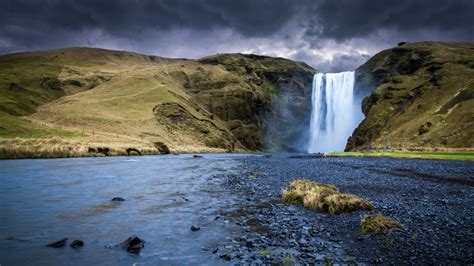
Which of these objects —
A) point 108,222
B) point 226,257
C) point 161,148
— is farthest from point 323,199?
point 161,148

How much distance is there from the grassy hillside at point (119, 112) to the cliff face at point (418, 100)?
2407 inches

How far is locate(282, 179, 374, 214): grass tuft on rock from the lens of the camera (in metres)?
15.9

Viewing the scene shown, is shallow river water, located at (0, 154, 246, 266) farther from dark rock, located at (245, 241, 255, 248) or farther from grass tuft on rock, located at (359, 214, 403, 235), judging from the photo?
grass tuft on rock, located at (359, 214, 403, 235)

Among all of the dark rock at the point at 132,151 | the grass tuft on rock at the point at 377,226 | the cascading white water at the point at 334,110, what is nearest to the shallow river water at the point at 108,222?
the grass tuft on rock at the point at 377,226

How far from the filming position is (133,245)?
1076 centimetres

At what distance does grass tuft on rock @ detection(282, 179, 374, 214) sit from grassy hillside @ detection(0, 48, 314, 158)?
54.4 m

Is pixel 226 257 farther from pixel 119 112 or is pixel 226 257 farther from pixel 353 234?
pixel 119 112

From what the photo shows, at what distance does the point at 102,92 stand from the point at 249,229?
140 m

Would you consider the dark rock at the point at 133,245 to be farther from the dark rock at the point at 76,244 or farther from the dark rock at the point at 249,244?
the dark rock at the point at 249,244

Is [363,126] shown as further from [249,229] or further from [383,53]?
[249,229]

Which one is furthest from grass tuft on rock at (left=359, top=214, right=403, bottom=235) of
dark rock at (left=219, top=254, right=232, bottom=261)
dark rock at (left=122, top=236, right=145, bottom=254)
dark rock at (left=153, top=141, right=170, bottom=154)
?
dark rock at (left=153, top=141, right=170, bottom=154)

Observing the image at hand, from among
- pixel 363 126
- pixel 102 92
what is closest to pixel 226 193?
pixel 363 126

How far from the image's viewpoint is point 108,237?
468 inches

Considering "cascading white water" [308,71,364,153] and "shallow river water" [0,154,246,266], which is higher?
"cascading white water" [308,71,364,153]
